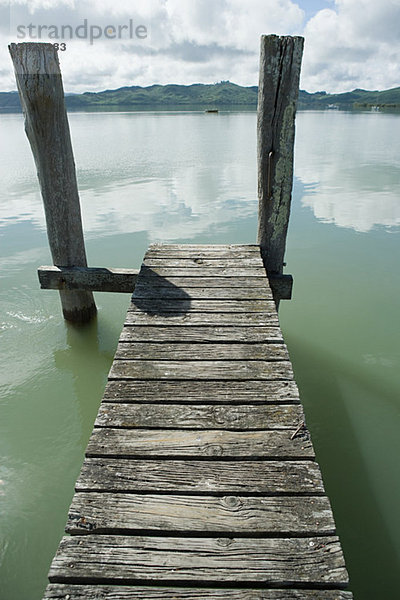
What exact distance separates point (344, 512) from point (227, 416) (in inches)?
61.9

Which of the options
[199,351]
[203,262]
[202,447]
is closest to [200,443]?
[202,447]

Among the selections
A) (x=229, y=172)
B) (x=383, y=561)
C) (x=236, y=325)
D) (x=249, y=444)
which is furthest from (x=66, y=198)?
Result: (x=229, y=172)

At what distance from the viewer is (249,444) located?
7.39 feet

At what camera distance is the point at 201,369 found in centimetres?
291

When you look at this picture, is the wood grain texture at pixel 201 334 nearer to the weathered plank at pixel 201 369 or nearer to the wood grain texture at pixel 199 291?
the weathered plank at pixel 201 369

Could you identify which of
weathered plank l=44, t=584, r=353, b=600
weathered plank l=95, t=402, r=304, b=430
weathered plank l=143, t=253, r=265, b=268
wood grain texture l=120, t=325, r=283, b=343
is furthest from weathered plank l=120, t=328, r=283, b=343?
weathered plank l=44, t=584, r=353, b=600

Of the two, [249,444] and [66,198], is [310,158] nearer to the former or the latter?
[66,198]

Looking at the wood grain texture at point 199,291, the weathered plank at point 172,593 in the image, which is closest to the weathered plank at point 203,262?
the wood grain texture at point 199,291

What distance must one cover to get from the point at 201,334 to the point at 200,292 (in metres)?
0.80

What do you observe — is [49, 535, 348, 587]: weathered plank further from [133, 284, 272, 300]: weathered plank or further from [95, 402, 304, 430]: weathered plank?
[133, 284, 272, 300]: weathered plank

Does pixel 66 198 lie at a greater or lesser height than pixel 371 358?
greater

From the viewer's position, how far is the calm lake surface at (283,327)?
3.15 meters

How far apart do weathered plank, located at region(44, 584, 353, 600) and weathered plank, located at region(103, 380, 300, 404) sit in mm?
1091

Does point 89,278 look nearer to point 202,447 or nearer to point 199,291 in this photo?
point 199,291
